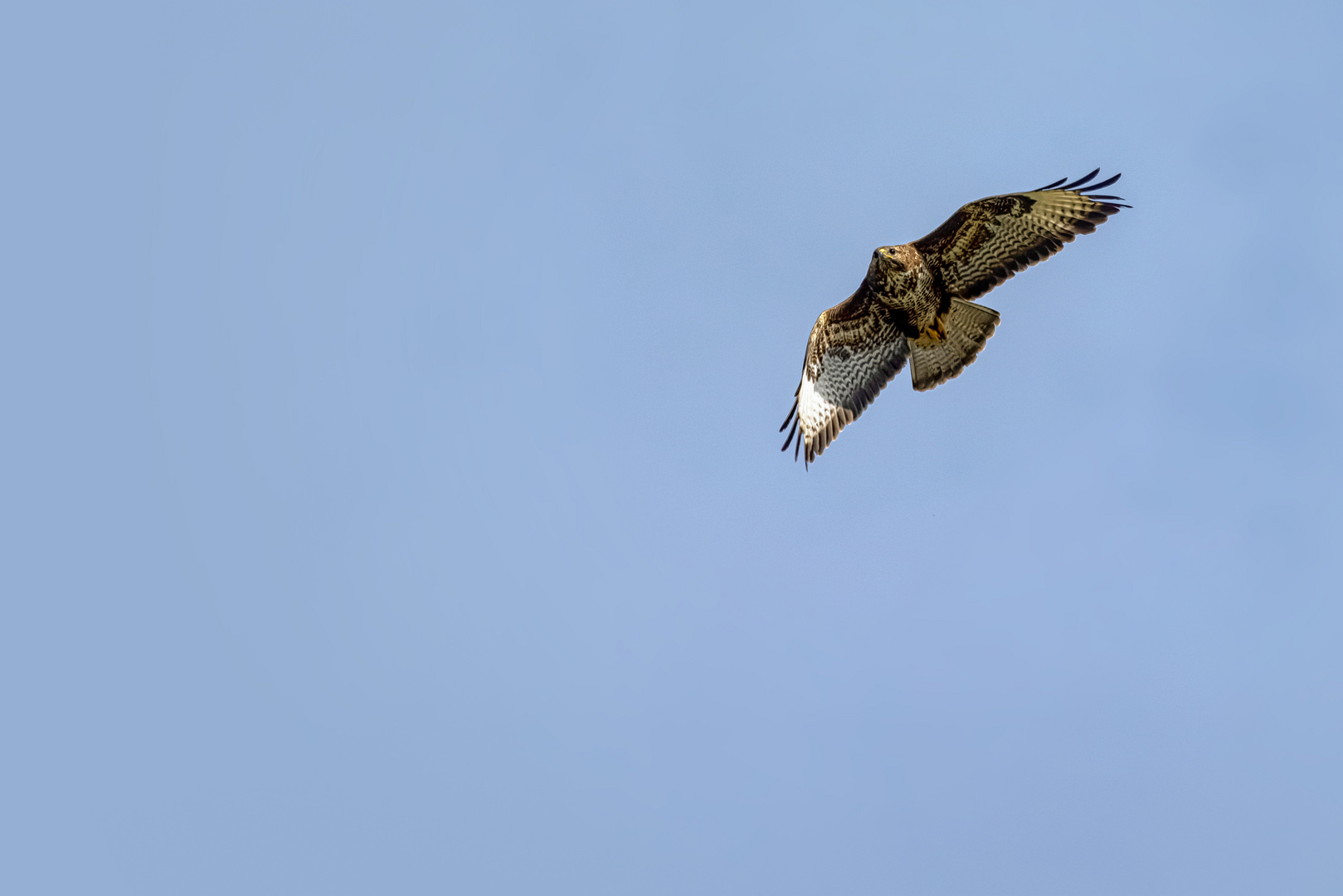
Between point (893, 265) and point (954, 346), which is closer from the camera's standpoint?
point (893, 265)

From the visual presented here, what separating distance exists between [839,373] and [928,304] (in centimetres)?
151

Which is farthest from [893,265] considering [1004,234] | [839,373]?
[839,373]

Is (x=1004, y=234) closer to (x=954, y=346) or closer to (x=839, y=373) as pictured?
(x=954, y=346)

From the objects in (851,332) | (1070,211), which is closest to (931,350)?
(851,332)

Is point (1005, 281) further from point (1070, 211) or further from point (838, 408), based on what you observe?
point (838, 408)

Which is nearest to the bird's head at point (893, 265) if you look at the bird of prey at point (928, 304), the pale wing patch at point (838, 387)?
the bird of prey at point (928, 304)

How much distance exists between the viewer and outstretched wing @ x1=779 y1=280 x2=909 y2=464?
41.7ft

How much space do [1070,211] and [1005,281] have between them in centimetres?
100

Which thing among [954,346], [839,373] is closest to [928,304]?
[954,346]

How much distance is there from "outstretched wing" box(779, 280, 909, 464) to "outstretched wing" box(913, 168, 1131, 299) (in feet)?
3.38

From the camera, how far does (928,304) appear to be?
1201 cm

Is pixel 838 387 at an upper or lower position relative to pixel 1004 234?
lower

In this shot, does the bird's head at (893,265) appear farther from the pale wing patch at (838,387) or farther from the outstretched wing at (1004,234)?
the pale wing patch at (838,387)

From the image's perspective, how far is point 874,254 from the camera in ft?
38.1
